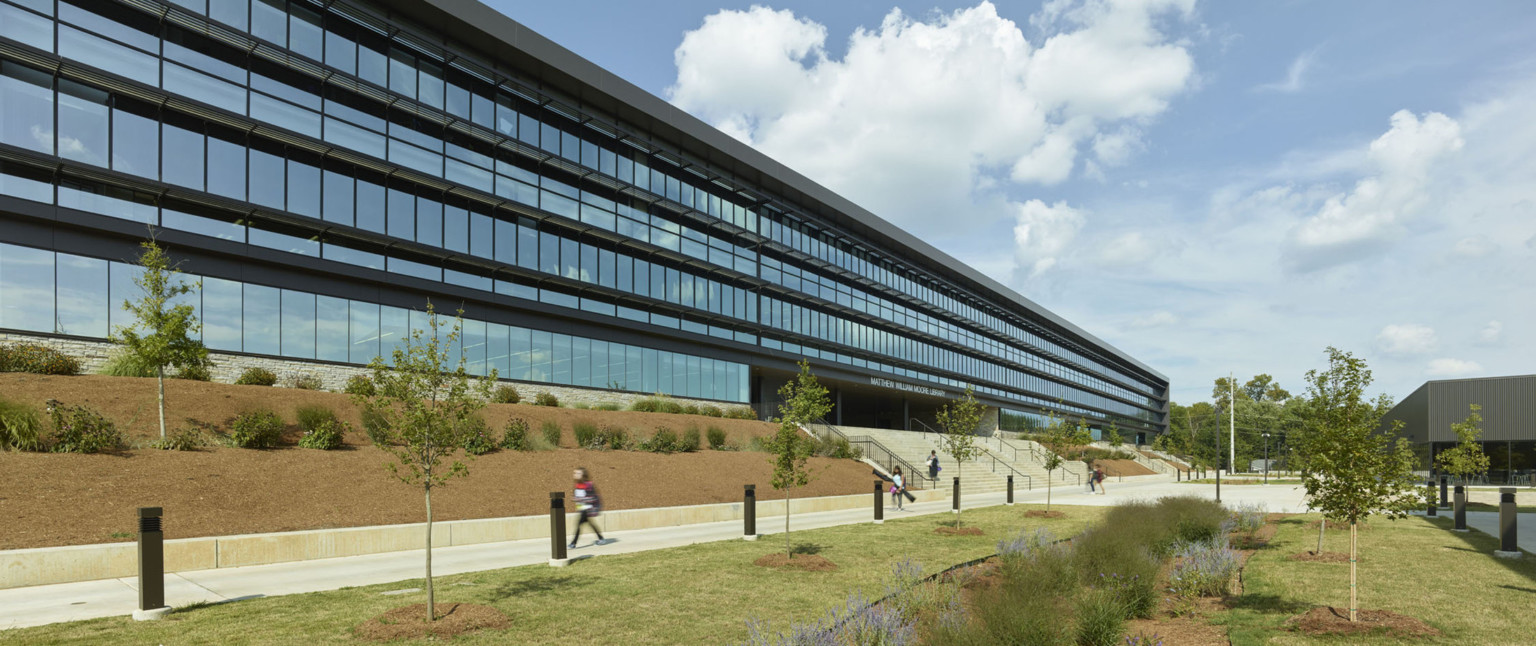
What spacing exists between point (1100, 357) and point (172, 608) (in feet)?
373

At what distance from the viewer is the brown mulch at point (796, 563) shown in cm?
1341

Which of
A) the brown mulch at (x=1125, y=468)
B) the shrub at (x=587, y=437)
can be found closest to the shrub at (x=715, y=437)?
the shrub at (x=587, y=437)

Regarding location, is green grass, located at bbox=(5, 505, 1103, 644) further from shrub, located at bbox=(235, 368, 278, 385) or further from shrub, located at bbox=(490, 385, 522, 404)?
shrub, located at bbox=(490, 385, 522, 404)

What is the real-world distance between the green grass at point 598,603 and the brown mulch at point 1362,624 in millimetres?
5231

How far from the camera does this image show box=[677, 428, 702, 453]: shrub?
1101 inches

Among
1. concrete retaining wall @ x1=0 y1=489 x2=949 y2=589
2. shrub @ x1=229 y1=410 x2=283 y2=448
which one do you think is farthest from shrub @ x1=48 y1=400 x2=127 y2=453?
concrete retaining wall @ x1=0 y1=489 x2=949 y2=589

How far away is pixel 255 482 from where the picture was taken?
1568 centimetres

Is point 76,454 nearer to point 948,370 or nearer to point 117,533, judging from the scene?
point 117,533

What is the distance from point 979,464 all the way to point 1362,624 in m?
37.2

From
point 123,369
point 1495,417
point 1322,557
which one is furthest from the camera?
point 1495,417

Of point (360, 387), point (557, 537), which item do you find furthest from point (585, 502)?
point (360, 387)

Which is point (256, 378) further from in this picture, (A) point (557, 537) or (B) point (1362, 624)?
(B) point (1362, 624)

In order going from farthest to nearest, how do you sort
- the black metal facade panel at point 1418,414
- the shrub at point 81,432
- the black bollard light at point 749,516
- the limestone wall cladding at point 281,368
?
the black metal facade panel at point 1418,414, the limestone wall cladding at point 281,368, the black bollard light at point 749,516, the shrub at point 81,432

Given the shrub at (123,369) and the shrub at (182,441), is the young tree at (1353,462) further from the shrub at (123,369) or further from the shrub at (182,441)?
the shrub at (123,369)
